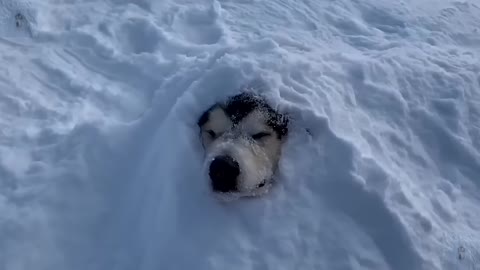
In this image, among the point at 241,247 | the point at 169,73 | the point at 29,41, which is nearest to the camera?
the point at 241,247

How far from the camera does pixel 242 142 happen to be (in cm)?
462

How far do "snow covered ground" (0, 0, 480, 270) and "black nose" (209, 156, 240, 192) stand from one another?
0.14 metres

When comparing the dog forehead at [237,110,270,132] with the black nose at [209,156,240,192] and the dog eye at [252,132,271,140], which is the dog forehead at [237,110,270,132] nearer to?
the dog eye at [252,132,271,140]

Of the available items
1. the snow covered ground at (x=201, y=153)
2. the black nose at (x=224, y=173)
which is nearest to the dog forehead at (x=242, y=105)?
the snow covered ground at (x=201, y=153)

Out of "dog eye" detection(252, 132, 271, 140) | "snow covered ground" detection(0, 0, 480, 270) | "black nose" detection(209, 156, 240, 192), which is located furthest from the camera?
"dog eye" detection(252, 132, 271, 140)

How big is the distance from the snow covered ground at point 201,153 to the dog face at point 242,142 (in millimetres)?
121

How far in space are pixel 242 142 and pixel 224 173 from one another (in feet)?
1.40

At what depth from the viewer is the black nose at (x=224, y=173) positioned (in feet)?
14.1

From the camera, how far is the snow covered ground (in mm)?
4160

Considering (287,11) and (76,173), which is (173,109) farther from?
(287,11)

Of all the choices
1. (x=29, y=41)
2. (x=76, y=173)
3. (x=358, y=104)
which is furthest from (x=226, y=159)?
(x=29, y=41)

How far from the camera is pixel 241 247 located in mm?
4027

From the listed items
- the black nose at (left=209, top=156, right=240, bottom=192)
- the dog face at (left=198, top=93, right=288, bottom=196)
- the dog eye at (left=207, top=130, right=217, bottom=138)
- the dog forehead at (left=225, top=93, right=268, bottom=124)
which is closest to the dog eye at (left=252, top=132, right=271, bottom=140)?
the dog face at (left=198, top=93, right=288, bottom=196)

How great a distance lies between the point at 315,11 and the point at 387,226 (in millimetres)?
4731
